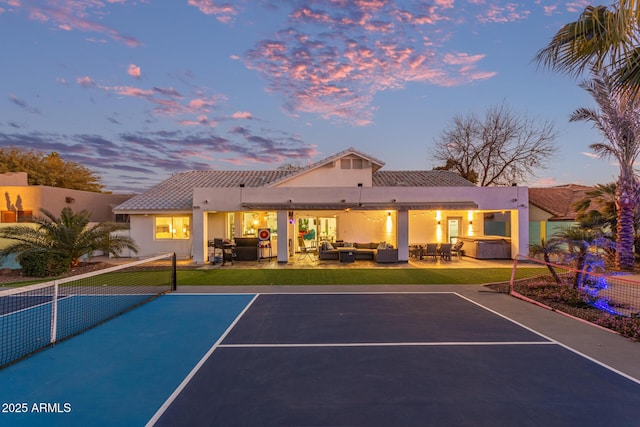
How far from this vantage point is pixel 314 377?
528cm

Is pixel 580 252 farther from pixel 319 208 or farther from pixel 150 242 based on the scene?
pixel 150 242

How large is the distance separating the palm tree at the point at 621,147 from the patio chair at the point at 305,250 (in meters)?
16.3

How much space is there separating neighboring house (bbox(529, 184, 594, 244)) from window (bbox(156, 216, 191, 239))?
76.2 feet

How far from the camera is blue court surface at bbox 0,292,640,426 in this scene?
4184 mm

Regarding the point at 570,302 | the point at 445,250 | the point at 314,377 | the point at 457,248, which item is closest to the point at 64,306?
the point at 314,377

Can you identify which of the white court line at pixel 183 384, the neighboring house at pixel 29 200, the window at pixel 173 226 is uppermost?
the neighboring house at pixel 29 200

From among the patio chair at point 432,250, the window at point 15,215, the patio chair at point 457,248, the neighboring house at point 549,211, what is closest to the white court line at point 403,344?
the patio chair at point 432,250

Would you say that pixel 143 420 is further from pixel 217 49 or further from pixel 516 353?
pixel 217 49

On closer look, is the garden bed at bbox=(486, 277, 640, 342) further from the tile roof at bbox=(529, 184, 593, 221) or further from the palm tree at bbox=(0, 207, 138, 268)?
the palm tree at bbox=(0, 207, 138, 268)

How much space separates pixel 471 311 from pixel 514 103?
105 feet

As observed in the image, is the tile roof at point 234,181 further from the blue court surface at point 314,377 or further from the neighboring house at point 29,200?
the blue court surface at point 314,377

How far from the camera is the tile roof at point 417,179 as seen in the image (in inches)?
1021

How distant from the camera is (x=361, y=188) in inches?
763

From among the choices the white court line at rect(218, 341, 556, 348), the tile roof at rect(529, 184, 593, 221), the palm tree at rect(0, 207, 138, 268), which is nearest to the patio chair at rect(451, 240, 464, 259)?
the tile roof at rect(529, 184, 593, 221)
